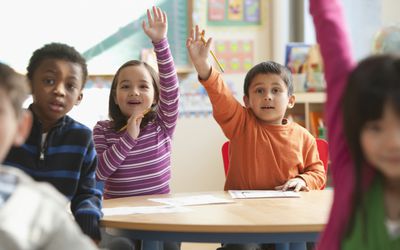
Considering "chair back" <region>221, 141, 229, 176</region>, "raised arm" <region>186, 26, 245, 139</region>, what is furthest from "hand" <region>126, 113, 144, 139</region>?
"chair back" <region>221, 141, 229, 176</region>

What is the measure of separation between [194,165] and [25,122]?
3122 millimetres

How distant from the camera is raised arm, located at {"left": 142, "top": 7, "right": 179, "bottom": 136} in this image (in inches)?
97.7

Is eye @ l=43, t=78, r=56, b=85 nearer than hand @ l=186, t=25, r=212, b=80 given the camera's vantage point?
Yes

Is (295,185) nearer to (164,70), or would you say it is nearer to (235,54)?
(164,70)

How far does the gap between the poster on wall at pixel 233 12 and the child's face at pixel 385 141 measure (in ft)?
10.6

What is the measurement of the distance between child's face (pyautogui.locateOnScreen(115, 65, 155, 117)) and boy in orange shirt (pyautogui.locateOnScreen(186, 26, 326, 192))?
0.32 metres

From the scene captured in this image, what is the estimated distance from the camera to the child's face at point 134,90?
2551 millimetres

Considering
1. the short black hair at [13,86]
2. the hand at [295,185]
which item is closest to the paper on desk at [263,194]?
the hand at [295,185]

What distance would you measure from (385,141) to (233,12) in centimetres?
332

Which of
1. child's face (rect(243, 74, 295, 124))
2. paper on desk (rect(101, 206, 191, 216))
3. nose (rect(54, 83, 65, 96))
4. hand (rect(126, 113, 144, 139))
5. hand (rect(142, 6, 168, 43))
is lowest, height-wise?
paper on desk (rect(101, 206, 191, 216))

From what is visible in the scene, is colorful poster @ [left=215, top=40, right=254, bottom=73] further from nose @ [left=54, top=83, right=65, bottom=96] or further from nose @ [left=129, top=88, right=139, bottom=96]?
nose @ [left=54, top=83, right=65, bottom=96]

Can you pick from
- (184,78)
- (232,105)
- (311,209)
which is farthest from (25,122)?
(184,78)

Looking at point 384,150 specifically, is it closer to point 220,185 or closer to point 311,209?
point 311,209

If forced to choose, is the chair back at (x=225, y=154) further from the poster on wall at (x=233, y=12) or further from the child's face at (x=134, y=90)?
the poster on wall at (x=233, y=12)
